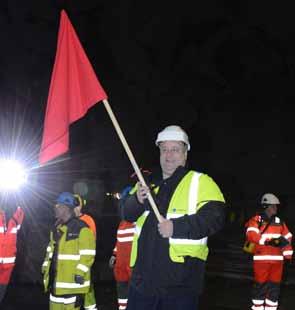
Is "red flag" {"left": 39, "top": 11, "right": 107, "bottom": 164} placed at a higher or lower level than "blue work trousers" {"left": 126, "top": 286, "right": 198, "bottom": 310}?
higher

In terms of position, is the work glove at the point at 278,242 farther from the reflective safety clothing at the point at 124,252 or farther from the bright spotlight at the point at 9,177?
the bright spotlight at the point at 9,177

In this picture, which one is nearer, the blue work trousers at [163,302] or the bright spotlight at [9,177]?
the blue work trousers at [163,302]

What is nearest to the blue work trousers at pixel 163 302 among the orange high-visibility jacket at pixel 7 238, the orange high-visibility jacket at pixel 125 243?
the orange high-visibility jacket at pixel 125 243

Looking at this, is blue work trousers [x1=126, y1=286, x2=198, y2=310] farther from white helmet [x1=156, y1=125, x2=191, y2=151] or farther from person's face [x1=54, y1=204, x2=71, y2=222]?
person's face [x1=54, y1=204, x2=71, y2=222]

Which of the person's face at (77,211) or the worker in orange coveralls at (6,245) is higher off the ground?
the person's face at (77,211)

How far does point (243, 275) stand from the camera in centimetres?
1488

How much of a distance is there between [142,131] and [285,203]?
28.8 feet

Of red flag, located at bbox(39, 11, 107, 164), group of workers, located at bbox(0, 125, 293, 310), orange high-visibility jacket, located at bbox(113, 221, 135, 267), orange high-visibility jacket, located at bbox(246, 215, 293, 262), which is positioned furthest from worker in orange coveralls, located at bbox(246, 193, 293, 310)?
red flag, located at bbox(39, 11, 107, 164)

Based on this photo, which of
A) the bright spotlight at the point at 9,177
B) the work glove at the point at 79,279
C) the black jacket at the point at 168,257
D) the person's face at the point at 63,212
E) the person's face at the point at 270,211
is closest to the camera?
the black jacket at the point at 168,257

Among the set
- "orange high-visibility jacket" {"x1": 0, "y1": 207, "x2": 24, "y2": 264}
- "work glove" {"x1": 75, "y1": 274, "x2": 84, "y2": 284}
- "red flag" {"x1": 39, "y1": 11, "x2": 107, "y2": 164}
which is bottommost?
"work glove" {"x1": 75, "y1": 274, "x2": 84, "y2": 284}

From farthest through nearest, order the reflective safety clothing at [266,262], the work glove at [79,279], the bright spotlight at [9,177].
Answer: the reflective safety clothing at [266,262], the bright spotlight at [9,177], the work glove at [79,279]

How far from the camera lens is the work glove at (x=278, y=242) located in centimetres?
951

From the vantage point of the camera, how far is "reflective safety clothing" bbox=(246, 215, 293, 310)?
9336 mm

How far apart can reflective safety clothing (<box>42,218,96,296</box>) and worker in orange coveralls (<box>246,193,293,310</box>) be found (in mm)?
3816
